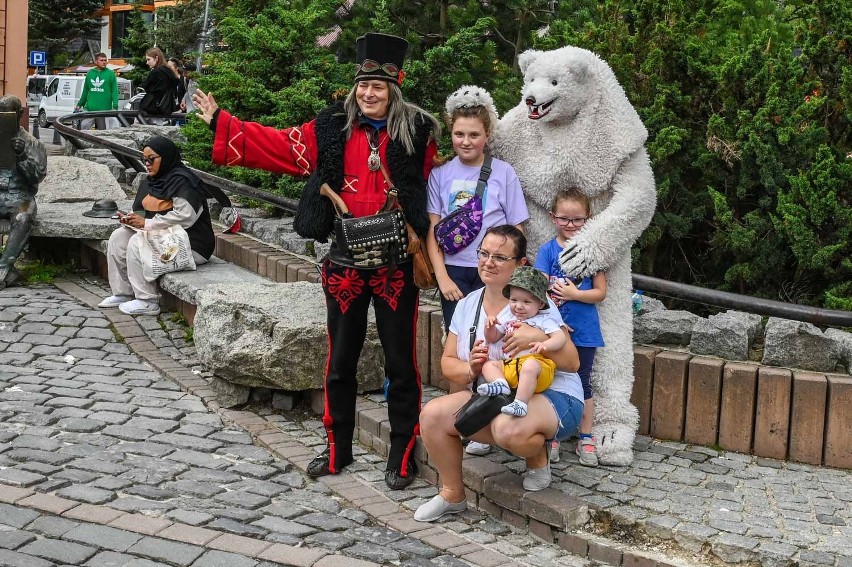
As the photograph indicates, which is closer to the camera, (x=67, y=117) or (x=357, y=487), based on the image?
(x=357, y=487)

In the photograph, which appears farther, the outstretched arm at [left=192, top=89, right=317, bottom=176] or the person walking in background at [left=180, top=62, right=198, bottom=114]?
the person walking in background at [left=180, top=62, right=198, bottom=114]

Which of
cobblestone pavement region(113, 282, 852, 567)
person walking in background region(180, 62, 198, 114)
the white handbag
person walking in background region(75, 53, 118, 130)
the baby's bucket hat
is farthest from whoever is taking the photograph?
person walking in background region(75, 53, 118, 130)

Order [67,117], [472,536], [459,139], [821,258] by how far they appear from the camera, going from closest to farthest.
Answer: [472,536] → [459,139] → [821,258] → [67,117]

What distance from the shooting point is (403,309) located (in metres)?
5.27

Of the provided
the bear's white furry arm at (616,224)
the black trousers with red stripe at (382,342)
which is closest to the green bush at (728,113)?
the bear's white furry arm at (616,224)

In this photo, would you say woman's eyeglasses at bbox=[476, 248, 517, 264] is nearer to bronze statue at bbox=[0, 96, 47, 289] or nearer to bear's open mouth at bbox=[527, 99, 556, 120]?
bear's open mouth at bbox=[527, 99, 556, 120]

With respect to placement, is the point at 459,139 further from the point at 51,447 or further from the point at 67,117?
the point at 67,117

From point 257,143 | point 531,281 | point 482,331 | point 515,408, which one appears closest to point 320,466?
point 482,331

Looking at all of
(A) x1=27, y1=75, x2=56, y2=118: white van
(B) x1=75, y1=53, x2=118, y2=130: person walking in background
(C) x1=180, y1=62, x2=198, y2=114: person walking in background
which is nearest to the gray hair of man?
(C) x1=180, y1=62, x2=198, y2=114: person walking in background

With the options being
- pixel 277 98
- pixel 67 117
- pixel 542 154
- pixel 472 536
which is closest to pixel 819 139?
pixel 542 154

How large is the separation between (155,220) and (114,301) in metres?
0.73

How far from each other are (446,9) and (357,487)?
4422 millimetres

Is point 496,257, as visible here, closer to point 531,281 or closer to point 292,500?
point 531,281

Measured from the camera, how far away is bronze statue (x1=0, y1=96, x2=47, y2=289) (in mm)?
8703
